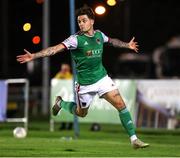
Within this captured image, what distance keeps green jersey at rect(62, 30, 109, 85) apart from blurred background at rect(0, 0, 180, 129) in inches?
1210

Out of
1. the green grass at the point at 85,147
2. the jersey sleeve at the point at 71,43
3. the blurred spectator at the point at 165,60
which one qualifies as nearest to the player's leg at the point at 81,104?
the green grass at the point at 85,147

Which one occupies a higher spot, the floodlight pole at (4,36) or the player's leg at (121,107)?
the floodlight pole at (4,36)

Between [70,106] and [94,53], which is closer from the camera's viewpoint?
[94,53]

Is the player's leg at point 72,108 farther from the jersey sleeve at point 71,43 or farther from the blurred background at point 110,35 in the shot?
the blurred background at point 110,35

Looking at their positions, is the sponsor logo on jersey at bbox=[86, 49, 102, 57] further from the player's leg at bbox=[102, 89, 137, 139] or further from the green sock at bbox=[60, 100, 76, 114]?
the green sock at bbox=[60, 100, 76, 114]

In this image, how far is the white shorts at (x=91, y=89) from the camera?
1616 centimetres

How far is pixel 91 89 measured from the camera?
16.3 m

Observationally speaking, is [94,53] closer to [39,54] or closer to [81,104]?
[81,104]

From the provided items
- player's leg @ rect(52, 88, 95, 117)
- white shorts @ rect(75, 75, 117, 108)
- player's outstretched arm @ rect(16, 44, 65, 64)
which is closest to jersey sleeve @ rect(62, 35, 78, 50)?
player's outstretched arm @ rect(16, 44, 65, 64)

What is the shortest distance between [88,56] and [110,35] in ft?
136

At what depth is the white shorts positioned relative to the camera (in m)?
16.2

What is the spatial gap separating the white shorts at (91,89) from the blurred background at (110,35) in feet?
100.0

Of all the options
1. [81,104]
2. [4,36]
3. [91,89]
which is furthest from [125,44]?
[4,36]

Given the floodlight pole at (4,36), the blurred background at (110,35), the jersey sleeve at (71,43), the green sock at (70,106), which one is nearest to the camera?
the jersey sleeve at (71,43)
